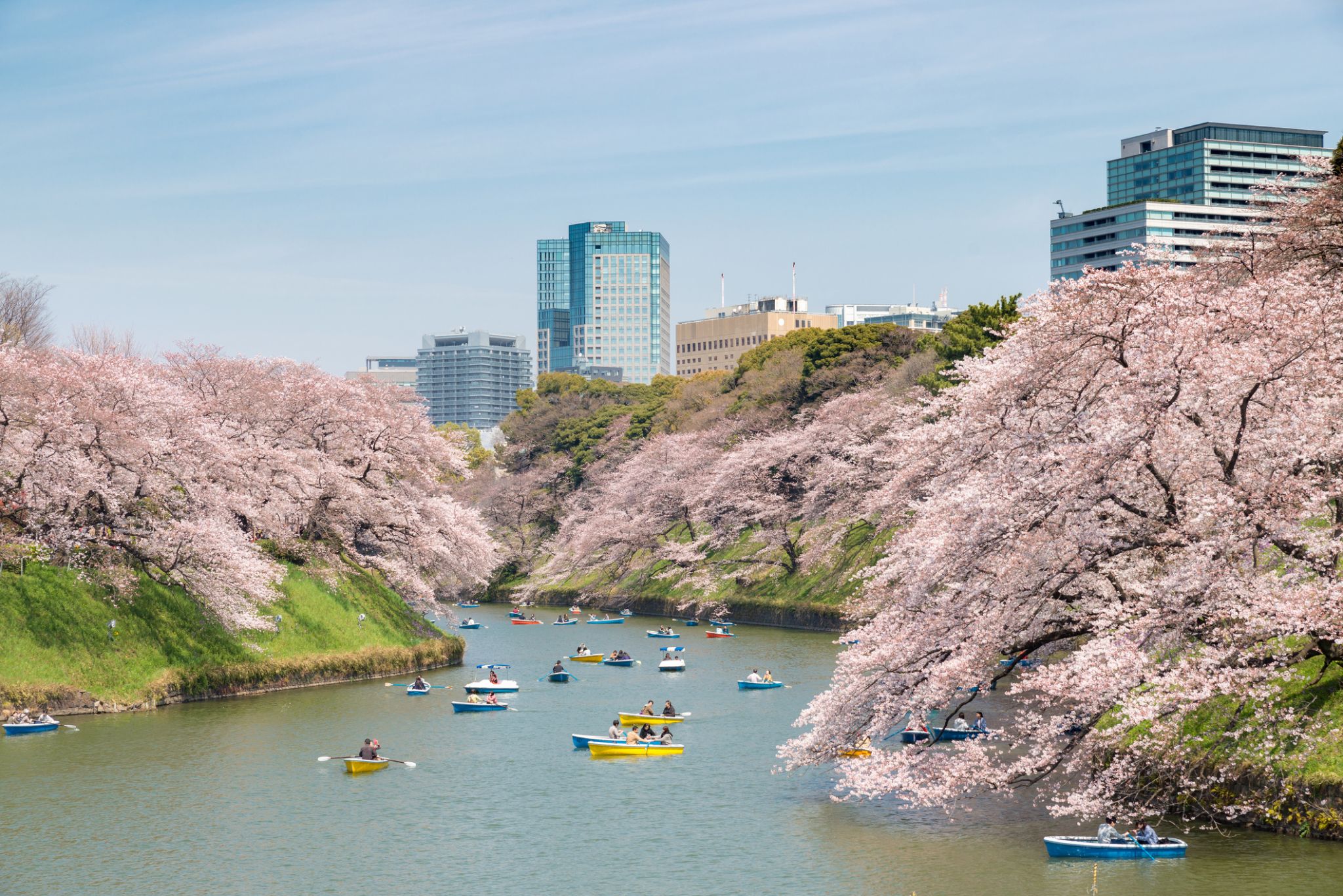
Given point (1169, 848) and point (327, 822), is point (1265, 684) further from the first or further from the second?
point (327, 822)

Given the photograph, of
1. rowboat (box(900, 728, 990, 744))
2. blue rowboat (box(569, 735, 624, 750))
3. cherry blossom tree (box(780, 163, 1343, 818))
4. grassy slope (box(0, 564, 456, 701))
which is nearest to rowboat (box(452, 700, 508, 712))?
blue rowboat (box(569, 735, 624, 750))

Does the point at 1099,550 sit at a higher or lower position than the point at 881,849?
higher

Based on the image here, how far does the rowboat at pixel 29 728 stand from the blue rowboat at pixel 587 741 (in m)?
15.5

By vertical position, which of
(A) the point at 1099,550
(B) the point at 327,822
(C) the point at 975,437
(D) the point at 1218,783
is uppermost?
(C) the point at 975,437

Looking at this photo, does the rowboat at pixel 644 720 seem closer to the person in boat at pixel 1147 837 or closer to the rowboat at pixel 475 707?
the rowboat at pixel 475 707

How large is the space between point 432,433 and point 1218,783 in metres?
42.8

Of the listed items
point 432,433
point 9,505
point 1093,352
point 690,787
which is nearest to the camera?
point 1093,352

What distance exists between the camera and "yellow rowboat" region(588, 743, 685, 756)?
36.2 meters

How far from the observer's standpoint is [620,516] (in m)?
89.4

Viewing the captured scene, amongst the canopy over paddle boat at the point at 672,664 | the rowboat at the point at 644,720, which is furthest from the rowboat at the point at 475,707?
the canopy over paddle boat at the point at 672,664

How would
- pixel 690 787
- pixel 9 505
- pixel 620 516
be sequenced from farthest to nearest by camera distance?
1. pixel 620 516
2. pixel 9 505
3. pixel 690 787

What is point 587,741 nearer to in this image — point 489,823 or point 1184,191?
point 489,823

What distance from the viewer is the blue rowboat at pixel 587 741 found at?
120 feet

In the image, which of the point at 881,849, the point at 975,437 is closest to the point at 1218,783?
the point at 881,849
